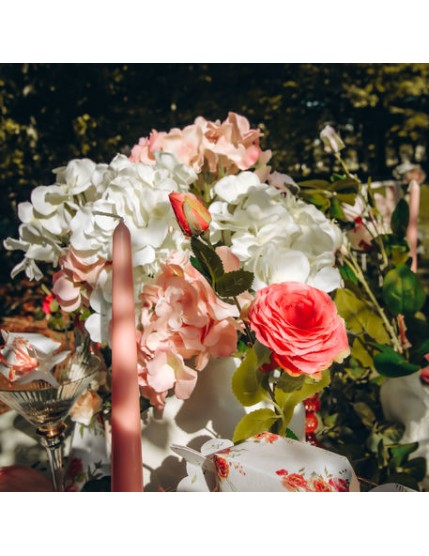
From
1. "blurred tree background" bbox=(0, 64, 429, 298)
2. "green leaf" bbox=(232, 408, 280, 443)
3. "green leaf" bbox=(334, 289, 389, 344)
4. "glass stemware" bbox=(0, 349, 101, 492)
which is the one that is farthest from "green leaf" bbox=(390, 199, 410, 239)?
"blurred tree background" bbox=(0, 64, 429, 298)

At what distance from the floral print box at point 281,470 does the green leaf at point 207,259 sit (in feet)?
0.79

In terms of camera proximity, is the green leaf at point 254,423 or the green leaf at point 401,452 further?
the green leaf at point 401,452

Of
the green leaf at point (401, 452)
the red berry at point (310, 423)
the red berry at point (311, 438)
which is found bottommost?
the green leaf at point (401, 452)

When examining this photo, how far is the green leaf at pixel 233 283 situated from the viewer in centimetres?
71

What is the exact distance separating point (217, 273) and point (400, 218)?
0.54 m

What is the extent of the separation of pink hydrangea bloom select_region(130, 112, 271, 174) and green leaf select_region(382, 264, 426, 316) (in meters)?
0.35

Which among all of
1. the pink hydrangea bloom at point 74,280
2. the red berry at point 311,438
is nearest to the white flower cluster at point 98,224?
the pink hydrangea bloom at point 74,280

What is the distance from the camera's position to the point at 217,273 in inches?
28.8

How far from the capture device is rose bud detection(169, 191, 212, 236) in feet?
2.08

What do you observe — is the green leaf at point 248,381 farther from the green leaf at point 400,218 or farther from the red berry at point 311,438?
the green leaf at point 400,218
